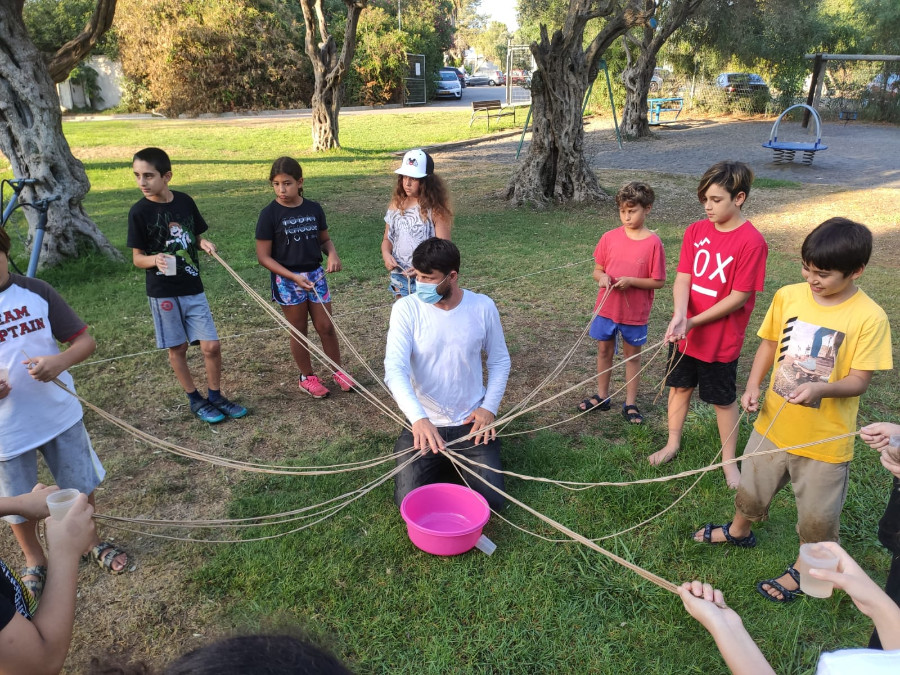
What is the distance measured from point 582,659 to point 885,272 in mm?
6570

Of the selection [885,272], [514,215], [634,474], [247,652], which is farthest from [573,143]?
[247,652]

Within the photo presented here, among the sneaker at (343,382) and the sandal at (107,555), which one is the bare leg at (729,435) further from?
the sandal at (107,555)

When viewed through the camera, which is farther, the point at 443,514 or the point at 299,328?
the point at 299,328

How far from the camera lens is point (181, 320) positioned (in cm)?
382

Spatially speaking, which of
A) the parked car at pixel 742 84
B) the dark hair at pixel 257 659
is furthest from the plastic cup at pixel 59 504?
the parked car at pixel 742 84

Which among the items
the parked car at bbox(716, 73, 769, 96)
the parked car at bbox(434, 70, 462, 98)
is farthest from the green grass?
the parked car at bbox(434, 70, 462, 98)

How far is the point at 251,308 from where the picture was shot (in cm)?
592

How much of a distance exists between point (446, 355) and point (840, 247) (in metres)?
1.76

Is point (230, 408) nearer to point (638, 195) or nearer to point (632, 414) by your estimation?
point (632, 414)

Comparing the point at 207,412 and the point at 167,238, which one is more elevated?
the point at 167,238

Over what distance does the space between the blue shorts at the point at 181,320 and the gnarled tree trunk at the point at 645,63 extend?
14.9m

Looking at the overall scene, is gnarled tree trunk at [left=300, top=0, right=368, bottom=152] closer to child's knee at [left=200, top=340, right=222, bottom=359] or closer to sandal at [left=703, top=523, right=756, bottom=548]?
child's knee at [left=200, top=340, right=222, bottom=359]

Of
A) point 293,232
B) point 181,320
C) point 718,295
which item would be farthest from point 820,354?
point 181,320

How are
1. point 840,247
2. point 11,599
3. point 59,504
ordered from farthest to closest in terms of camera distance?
point 840,247 < point 59,504 < point 11,599
